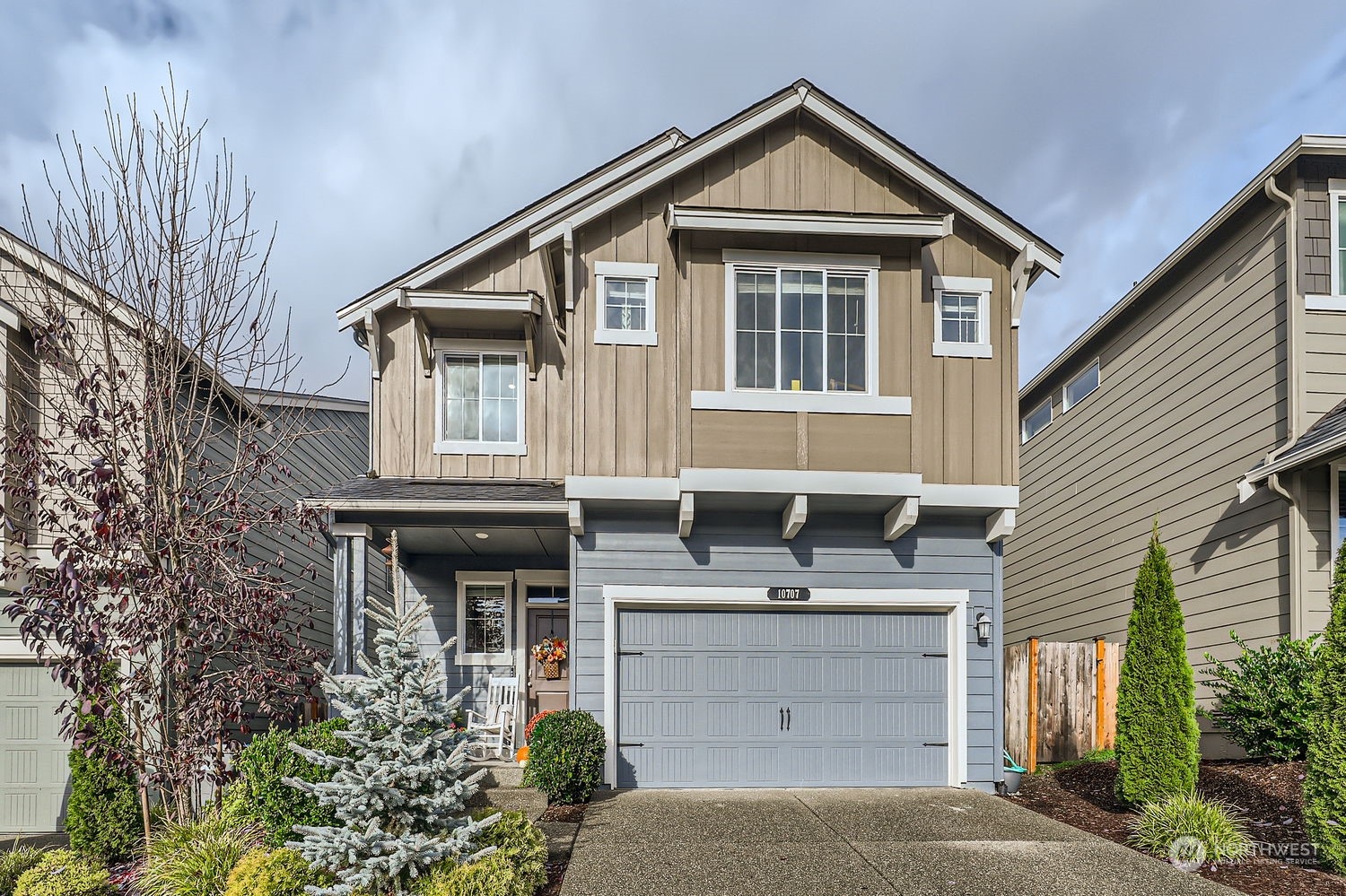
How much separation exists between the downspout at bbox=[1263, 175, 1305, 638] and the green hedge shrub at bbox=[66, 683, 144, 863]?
1110 centimetres

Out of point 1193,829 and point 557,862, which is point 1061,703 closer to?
point 1193,829

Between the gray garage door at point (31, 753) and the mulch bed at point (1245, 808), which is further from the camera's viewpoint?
the gray garage door at point (31, 753)

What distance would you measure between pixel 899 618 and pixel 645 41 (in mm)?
9961

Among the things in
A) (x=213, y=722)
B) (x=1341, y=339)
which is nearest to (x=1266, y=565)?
(x=1341, y=339)

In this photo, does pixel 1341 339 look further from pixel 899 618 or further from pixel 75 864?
pixel 75 864

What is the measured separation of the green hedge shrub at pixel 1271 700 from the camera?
8797 mm

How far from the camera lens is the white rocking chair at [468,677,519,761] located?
1072cm

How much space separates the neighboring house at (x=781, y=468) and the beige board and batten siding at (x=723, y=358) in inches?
1.0

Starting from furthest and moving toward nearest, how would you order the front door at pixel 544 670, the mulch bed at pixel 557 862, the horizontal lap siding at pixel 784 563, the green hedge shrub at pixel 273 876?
the front door at pixel 544 670
the horizontal lap siding at pixel 784 563
the mulch bed at pixel 557 862
the green hedge shrub at pixel 273 876

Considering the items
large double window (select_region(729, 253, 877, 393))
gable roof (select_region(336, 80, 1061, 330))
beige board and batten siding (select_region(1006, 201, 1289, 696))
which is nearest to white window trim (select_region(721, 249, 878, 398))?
large double window (select_region(729, 253, 877, 393))

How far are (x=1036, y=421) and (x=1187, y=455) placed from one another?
17.1 ft

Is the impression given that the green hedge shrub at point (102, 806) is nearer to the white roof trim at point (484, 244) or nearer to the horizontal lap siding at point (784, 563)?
the horizontal lap siding at point (784, 563)

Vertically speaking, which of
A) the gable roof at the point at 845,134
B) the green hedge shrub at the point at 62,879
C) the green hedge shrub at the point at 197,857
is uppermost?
the gable roof at the point at 845,134

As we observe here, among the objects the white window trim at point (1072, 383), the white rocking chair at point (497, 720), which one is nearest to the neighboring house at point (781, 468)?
the white rocking chair at point (497, 720)
